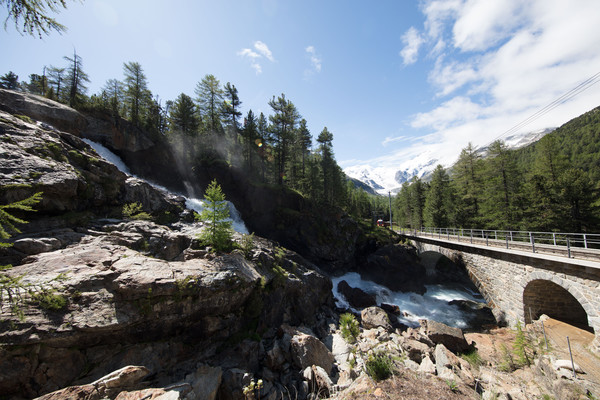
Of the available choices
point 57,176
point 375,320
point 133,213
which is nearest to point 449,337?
point 375,320

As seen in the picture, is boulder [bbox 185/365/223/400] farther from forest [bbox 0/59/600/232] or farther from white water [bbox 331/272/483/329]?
forest [bbox 0/59/600/232]

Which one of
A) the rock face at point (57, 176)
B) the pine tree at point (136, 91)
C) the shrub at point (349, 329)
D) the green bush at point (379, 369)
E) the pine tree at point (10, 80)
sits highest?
the pine tree at point (10, 80)

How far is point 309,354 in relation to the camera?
953cm

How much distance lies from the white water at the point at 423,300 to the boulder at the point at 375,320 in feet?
11.6

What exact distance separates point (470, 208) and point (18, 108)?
168 ft

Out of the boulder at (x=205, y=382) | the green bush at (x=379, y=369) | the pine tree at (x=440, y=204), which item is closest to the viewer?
the green bush at (x=379, y=369)

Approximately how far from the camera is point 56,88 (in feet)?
121

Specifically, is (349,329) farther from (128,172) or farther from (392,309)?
(128,172)

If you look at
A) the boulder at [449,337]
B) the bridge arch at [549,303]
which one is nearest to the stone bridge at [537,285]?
the bridge arch at [549,303]

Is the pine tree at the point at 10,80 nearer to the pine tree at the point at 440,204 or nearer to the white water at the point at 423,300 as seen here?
the white water at the point at 423,300

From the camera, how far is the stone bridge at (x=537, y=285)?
9.22 m

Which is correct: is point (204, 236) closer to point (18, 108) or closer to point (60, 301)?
point (60, 301)

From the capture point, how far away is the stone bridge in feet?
30.2

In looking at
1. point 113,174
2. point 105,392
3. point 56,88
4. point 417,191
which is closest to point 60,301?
point 105,392
